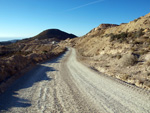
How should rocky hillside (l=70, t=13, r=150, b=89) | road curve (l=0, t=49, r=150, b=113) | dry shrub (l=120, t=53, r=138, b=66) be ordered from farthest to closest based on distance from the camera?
1. dry shrub (l=120, t=53, r=138, b=66)
2. rocky hillside (l=70, t=13, r=150, b=89)
3. road curve (l=0, t=49, r=150, b=113)

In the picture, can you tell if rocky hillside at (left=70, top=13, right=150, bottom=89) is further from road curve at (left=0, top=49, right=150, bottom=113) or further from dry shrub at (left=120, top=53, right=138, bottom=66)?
road curve at (left=0, top=49, right=150, bottom=113)

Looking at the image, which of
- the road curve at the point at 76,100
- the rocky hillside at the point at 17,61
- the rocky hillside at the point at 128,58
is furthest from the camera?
the rocky hillside at the point at 17,61

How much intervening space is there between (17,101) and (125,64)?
10314 millimetres

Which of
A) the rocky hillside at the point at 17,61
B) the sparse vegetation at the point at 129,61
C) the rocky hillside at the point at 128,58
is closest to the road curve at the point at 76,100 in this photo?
the rocky hillside at the point at 128,58

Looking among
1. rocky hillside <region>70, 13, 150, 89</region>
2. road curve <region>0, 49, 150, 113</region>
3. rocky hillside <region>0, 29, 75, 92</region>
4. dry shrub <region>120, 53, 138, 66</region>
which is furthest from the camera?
dry shrub <region>120, 53, 138, 66</region>

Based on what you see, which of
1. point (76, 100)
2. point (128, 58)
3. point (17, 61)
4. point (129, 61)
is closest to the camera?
point (76, 100)

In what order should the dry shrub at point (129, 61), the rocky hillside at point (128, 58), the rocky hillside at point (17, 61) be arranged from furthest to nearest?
the dry shrub at point (129, 61)
the rocky hillside at point (17, 61)
the rocky hillside at point (128, 58)

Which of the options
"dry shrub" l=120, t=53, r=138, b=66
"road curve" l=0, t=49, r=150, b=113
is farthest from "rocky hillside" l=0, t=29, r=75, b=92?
"dry shrub" l=120, t=53, r=138, b=66

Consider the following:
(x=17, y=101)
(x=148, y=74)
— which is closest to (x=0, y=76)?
(x=17, y=101)

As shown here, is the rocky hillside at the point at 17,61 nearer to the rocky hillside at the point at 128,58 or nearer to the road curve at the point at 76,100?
the road curve at the point at 76,100

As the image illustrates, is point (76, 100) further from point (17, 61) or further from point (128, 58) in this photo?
point (17, 61)

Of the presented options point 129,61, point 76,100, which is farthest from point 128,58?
point 76,100

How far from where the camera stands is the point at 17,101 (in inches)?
230

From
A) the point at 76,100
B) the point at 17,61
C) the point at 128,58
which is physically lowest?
the point at 76,100
